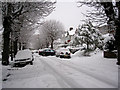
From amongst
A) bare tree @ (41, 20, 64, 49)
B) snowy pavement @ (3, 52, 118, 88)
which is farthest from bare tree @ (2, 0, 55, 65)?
bare tree @ (41, 20, 64, 49)

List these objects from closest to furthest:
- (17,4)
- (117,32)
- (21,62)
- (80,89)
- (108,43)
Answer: (80,89)
(117,32)
(17,4)
(21,62)
(108,43)

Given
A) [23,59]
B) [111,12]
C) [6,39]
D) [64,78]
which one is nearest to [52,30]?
[23,59]

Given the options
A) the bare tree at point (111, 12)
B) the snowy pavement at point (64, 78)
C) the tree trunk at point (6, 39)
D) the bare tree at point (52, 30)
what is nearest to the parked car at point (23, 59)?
the tree trunk at point (6, 39)

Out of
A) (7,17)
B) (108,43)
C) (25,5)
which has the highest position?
(25,5)

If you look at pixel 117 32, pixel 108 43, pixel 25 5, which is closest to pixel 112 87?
pixel 117 32

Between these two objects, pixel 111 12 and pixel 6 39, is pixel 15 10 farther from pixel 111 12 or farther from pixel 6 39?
pixel 111 12

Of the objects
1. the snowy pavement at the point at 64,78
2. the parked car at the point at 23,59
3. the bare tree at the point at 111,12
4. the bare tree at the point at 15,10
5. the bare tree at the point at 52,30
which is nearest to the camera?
the snowy pavement at the point at 64,78

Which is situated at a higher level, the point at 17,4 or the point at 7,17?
the point at 17,4

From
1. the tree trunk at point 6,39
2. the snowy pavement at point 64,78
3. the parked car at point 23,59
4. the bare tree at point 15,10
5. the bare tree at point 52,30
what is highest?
the bare tree at point 52,30

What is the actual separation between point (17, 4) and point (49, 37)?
44.4 m

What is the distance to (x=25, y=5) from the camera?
11.8 metres

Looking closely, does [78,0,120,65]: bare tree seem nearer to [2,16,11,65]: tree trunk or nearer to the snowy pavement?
the snowy pavement

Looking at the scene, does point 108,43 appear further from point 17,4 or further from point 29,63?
point 17,4

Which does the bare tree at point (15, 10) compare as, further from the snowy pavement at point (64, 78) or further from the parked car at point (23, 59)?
the snowy pavement at point (64, 78)
